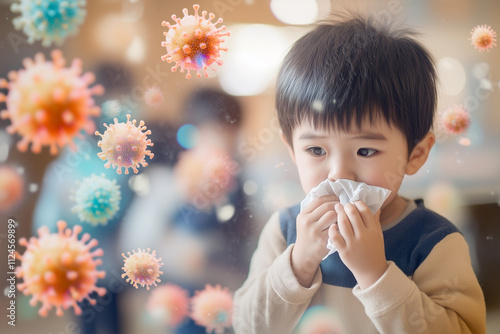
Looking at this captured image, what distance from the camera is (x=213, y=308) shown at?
0.68 meters

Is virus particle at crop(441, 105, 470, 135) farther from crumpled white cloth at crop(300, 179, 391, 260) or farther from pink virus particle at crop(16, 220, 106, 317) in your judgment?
pink virus particle at crop(16, 220, 106, 317)

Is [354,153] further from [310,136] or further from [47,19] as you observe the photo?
[47,19]

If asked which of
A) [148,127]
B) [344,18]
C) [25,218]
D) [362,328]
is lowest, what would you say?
[362,328]

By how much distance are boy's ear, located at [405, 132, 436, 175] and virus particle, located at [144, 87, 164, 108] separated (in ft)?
1.16

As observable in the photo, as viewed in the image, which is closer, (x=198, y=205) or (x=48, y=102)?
(x=48, y=102)

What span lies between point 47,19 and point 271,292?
454mm

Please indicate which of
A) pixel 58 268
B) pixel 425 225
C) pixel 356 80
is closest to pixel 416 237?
pixel 425 225

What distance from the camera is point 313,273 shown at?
64 cm

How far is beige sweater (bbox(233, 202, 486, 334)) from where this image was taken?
23.0 inches

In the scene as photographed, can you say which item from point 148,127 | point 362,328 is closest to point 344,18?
point 148,127

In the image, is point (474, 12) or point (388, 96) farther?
point (474, 12)

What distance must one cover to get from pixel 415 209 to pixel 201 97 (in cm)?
34

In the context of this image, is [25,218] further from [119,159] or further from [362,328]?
[362,328]

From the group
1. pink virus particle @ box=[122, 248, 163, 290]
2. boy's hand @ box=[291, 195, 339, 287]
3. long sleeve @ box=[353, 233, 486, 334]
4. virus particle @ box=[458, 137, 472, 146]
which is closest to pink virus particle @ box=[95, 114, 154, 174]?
pink virus particle @ box=[122, 248, 163, 290]
